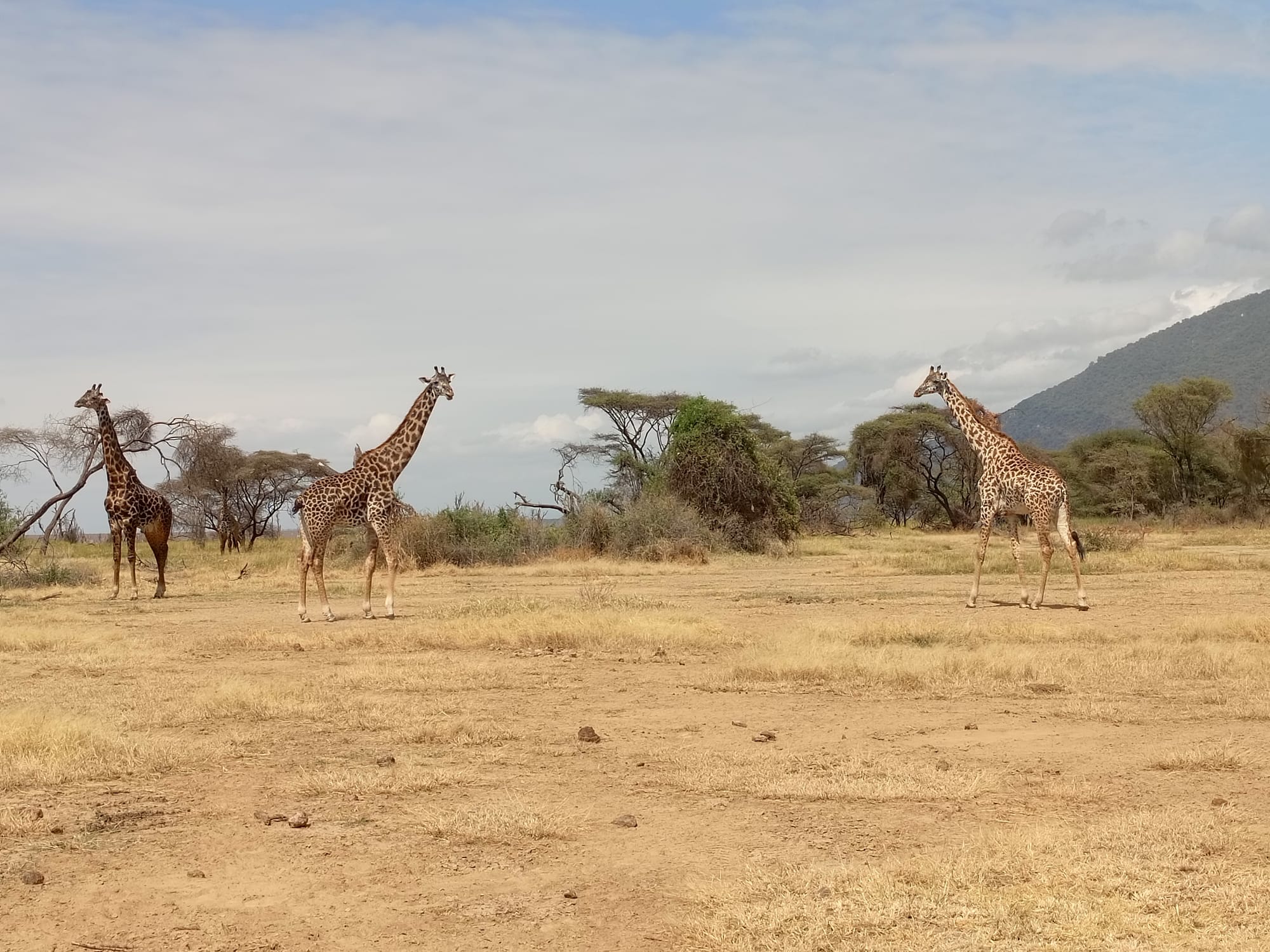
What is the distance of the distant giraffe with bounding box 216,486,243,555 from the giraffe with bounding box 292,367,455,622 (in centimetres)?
2470

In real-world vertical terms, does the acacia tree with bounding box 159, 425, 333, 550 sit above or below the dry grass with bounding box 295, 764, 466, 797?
above

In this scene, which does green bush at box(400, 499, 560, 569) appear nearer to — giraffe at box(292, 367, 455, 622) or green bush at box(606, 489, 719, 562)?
green bush at box(606, 489, 719, 562)

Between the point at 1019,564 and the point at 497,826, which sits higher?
the point at 1019,564

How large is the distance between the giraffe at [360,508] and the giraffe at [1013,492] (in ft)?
25.4

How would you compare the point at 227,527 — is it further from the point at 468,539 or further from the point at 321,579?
the point at 321,579

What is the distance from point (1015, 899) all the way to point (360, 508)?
13.3 metres

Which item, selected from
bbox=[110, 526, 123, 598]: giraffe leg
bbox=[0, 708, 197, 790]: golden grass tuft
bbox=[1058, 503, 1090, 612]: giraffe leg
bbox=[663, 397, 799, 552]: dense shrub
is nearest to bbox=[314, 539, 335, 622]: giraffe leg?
bbox=[110, 526, 123, 598]: giraffe leg

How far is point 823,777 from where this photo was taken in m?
7.40

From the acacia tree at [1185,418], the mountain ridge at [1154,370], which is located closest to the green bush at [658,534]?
the acacia tree at [1185,418]

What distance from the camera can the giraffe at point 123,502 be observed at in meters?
20.9

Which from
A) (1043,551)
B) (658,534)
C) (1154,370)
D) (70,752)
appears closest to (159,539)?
(658,534)

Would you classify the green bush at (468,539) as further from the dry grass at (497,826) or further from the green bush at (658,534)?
the dry grass at (497,826)

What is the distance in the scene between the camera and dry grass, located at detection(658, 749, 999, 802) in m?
7.02

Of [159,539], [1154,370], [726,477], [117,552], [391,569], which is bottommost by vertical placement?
[391,569]
